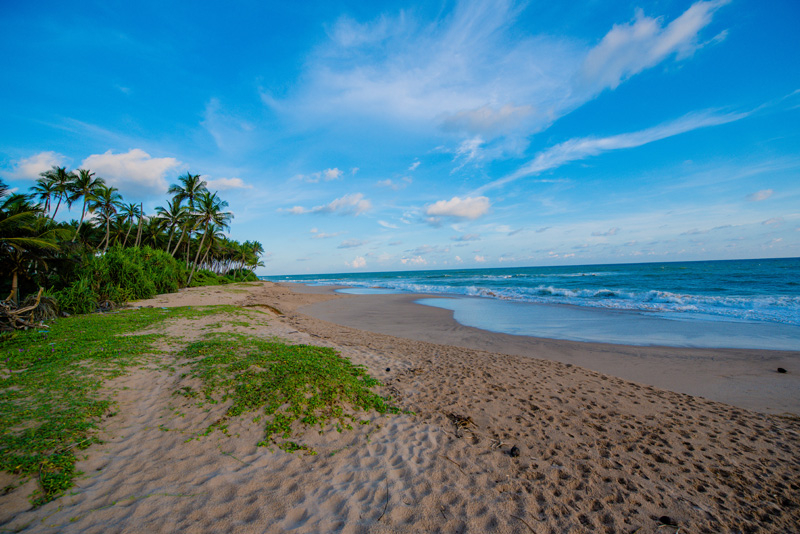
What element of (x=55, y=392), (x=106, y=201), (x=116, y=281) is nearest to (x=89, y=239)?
(x=106, y=201)

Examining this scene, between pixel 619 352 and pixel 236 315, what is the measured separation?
45.5ft

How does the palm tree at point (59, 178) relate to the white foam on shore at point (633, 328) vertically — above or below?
above

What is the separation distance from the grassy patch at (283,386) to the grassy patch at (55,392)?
1.37 m

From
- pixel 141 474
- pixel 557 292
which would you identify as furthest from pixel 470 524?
pixel 557 292

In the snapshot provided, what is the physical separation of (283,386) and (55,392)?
348 cm

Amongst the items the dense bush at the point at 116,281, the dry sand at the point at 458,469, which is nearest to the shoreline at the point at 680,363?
the dry sand at the point at 458,469

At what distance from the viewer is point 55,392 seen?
194 inches

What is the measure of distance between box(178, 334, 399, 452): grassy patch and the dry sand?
292 millimetres

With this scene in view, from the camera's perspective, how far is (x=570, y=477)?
367 cm

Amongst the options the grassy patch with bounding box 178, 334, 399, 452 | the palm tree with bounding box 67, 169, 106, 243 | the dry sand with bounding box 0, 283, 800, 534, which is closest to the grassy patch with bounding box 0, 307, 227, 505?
the dry sand with bounding box 0, 283, 800, 534

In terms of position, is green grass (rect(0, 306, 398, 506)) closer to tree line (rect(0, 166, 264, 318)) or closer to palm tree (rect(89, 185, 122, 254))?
tree line (rect(0, 166, 264, 318))

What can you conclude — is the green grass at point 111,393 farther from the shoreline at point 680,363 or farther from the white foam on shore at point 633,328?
the white foam on shore at point 633,328

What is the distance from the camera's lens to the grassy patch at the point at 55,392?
11.2 feet

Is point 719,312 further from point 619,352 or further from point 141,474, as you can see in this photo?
point 141,474
